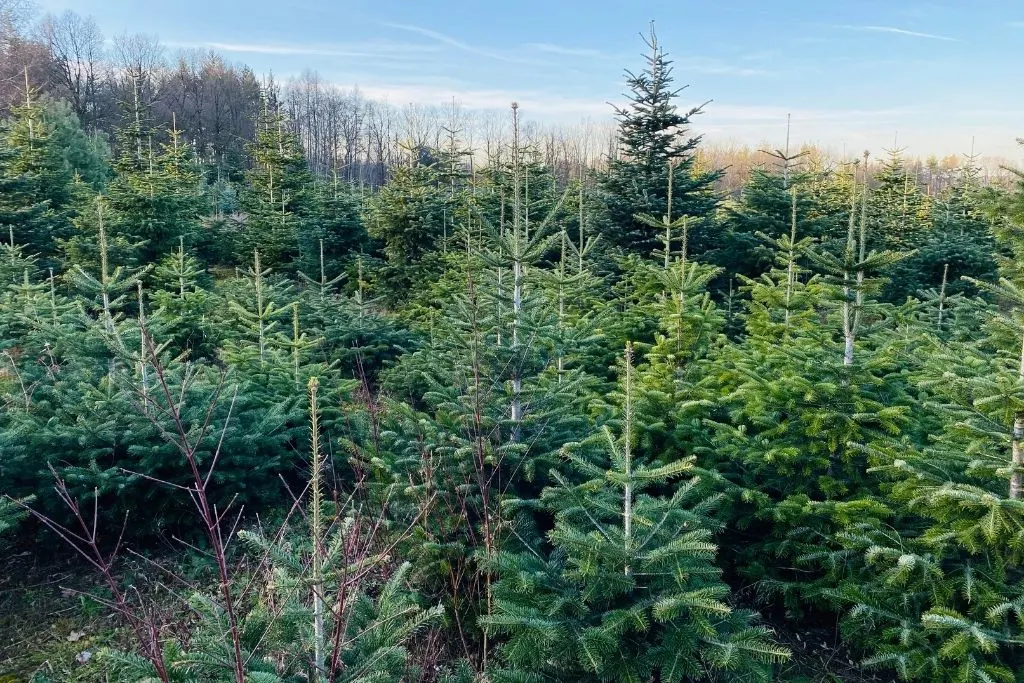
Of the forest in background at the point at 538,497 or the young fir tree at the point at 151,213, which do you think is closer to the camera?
the forest in background at the point at 538,497

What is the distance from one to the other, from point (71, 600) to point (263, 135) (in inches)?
672

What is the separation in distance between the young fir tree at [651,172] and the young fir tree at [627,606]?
9.46 m

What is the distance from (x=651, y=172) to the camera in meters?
13.0

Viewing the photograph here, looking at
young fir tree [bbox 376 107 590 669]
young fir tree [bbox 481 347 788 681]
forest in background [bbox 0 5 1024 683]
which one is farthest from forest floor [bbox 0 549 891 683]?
young fir tree [bbox 376 107 590 669]

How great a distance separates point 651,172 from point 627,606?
10957mm

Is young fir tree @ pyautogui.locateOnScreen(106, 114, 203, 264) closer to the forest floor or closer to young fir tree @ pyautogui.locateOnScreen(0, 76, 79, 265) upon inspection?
young fir tree @ pyautogui.locateOnScreen(0, 76, 79, 265)

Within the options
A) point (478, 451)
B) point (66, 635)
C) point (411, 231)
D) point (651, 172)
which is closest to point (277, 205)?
point (411, 231)

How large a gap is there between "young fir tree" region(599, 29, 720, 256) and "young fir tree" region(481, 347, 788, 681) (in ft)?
31.1

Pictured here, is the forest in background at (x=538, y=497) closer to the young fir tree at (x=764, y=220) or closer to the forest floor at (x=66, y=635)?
the forest floor at (x=66, y=635)

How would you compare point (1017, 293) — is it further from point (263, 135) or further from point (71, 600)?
point (263, 135)

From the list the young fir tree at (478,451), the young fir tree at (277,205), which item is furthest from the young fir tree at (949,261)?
the young fir tree at (277,205)

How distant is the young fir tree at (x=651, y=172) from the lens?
12562 millimetres

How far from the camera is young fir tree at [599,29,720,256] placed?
1256cm

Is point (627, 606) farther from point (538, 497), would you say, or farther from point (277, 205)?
point (277, 205)
